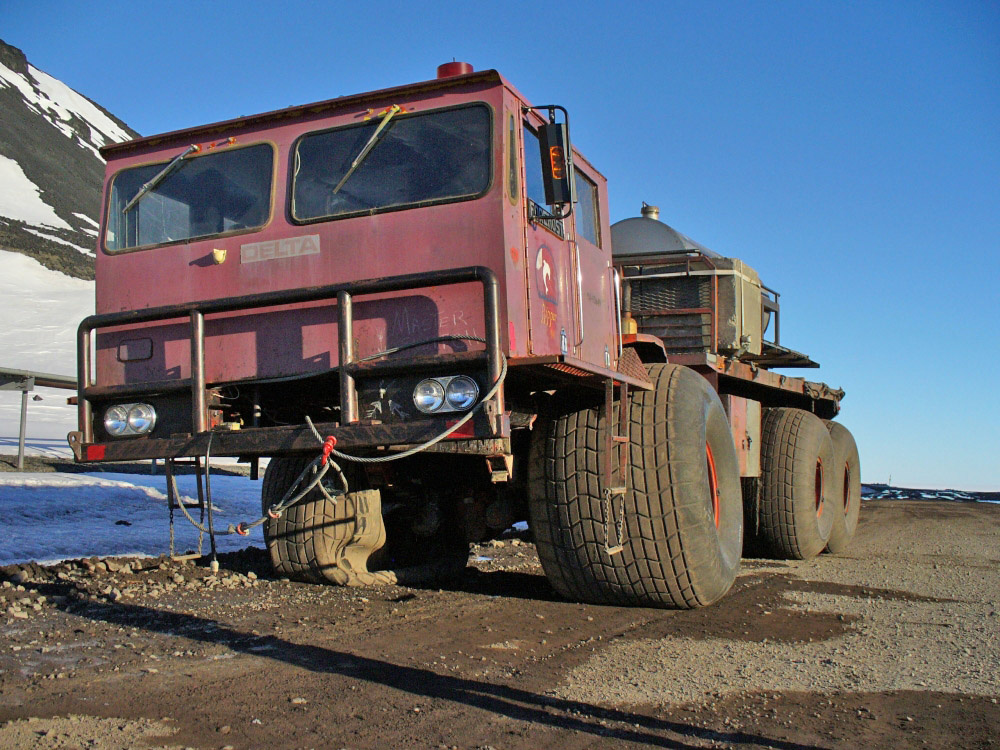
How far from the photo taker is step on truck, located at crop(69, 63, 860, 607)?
4887mm

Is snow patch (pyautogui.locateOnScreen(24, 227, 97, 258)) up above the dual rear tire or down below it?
above

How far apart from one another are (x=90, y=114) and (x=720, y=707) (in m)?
149

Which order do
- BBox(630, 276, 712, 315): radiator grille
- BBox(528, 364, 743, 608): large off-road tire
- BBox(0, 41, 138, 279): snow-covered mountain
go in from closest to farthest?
BBox(528, 364, 743, 608): large off-road tire
BBox(630, 276, 712, 315): radiator grille
BBox(0, 41, 138, 279): snow-covered mountain

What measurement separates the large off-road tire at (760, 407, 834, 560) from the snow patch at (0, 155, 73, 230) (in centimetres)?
7771

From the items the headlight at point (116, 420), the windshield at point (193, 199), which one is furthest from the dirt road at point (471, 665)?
the windshield at point (193, 199)

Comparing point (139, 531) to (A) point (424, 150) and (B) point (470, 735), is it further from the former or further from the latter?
(B) point (470, 735)

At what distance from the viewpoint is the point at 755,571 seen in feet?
27.4

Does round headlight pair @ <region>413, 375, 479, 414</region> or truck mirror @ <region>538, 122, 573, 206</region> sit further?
truck mirror @ <region>538, 122, 573, 206</region>

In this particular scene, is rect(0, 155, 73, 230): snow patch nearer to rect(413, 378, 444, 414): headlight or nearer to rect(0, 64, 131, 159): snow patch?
rect(0, 64, 131, 159): snow patch

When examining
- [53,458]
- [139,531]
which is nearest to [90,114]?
[53,458]

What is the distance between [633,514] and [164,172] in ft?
11.3

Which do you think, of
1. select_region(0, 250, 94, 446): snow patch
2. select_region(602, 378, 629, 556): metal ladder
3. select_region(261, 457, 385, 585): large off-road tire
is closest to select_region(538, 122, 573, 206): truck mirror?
select_region(602, 378, 629, 556): metal ladder

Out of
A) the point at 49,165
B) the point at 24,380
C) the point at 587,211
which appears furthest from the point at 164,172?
the point at 49,165

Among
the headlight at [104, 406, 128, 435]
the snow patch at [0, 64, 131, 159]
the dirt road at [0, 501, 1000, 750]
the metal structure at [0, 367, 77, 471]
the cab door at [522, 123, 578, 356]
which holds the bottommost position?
the dirt road at [0, 501, 1000, 750]
